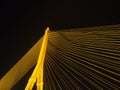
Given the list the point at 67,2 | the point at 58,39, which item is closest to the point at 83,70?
the point at 58,39

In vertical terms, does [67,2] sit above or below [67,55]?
above

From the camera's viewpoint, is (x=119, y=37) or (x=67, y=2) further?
(x=67, y=2)

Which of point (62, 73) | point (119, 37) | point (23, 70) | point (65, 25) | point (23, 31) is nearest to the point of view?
point (119, 37)

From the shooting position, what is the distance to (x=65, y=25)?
238cm

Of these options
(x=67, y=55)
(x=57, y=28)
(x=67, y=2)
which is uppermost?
(x=67, y=2)

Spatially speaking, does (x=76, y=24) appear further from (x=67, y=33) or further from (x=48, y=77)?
(x=48, y=77)

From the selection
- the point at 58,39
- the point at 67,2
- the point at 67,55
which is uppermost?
the point at 67,2

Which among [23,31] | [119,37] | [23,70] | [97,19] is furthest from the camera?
[23,31]

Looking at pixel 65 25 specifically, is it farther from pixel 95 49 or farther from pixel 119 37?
pixel 119 37

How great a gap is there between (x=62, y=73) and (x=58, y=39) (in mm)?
236

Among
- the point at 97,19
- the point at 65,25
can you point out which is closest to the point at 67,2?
the point at 65,25

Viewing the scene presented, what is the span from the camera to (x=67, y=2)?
2.43 meters

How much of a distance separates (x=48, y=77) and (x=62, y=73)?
0.11 m

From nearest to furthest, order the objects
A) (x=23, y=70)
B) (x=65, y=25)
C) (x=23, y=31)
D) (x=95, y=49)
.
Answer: (x=95, y=49) → (x=23, y=70) → (x=65, y=25) → (x=23, y=31)
